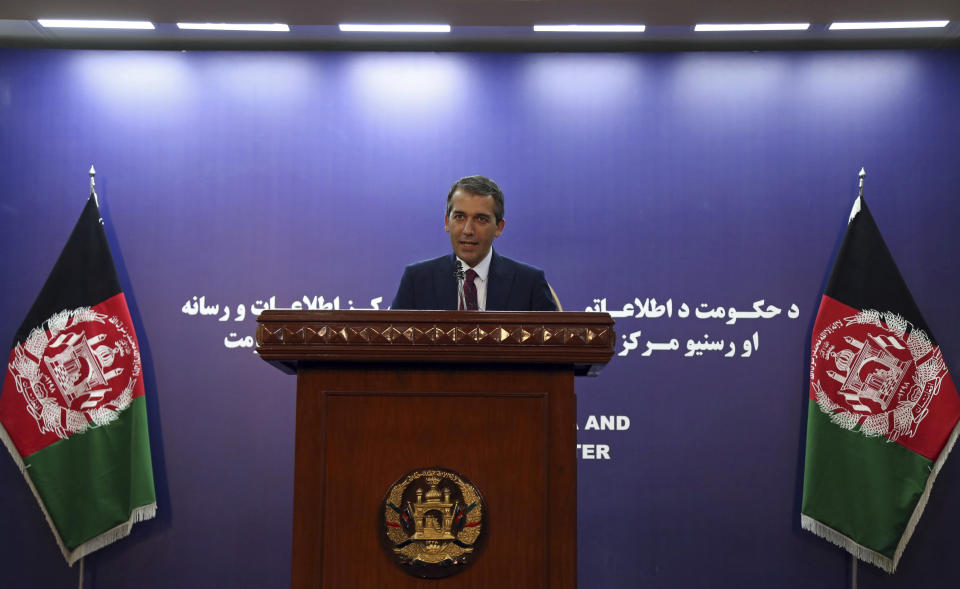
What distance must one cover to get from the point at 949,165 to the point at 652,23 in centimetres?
170

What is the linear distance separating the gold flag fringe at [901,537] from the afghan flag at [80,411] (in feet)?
10.3

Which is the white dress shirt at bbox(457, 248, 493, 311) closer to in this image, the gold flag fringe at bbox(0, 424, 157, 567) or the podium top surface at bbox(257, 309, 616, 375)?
the podium top surface at bbox(257, 309, 616, 375)

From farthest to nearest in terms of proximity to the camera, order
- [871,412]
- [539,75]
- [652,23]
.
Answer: [539,75] → [652,23] → [871,412]

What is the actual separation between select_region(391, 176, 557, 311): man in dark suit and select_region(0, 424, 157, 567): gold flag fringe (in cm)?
213

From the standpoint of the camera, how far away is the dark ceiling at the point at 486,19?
3492 millimetres

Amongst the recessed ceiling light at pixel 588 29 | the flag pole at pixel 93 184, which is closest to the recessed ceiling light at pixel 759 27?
the recessed ceiling light at pixel 588 29

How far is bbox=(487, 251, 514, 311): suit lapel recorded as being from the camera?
79.9 inches

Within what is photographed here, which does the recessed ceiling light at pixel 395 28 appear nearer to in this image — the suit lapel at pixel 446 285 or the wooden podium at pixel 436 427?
the suit lapel at pixel 446 285

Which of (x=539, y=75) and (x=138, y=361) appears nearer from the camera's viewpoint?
(x=138, y=361)

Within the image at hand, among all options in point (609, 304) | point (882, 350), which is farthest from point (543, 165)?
point (882, 350)

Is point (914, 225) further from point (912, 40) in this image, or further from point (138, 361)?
point (138, 361)

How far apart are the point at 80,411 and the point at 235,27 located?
205 cm

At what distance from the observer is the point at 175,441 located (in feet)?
12.0

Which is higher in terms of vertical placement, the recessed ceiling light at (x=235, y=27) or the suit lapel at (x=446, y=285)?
the recessed ceiling light at (x=235, y=27)
